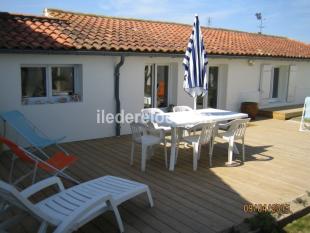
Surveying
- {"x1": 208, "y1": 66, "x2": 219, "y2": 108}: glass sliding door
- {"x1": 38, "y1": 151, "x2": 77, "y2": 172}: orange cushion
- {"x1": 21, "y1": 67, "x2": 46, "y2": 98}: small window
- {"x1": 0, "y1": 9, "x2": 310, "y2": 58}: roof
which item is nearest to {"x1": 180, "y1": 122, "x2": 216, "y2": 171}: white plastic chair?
{"x1": 38, "y1": 151, "x2": 77, "y2": 172}: orange cushion

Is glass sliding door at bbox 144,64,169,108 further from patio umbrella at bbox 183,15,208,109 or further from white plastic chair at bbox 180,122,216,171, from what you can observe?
white plastic chair at bbox 180,122,216,171

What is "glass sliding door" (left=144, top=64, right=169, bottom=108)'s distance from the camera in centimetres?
1113

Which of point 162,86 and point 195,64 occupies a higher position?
point 195,64

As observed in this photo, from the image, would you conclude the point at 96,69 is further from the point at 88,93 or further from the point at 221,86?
the point at 221,86

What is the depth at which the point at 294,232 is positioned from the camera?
4426mm

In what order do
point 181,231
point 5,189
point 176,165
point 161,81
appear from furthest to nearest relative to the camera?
point 161,81
point 176,165
point 181,231
point 5,189

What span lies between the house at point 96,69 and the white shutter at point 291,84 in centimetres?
285

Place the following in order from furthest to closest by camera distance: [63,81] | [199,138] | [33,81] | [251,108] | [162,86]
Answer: [251,108] < [162,86] < [63,81] < [33,81] < [199,138]

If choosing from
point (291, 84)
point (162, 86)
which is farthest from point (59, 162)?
point (291, 84)

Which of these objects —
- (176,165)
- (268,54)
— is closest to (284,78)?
(268,54)

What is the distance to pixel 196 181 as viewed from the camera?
20.2ft

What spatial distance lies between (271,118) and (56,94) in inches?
348

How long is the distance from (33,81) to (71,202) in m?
5.67

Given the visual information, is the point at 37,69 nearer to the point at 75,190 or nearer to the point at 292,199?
the point at 75,190
